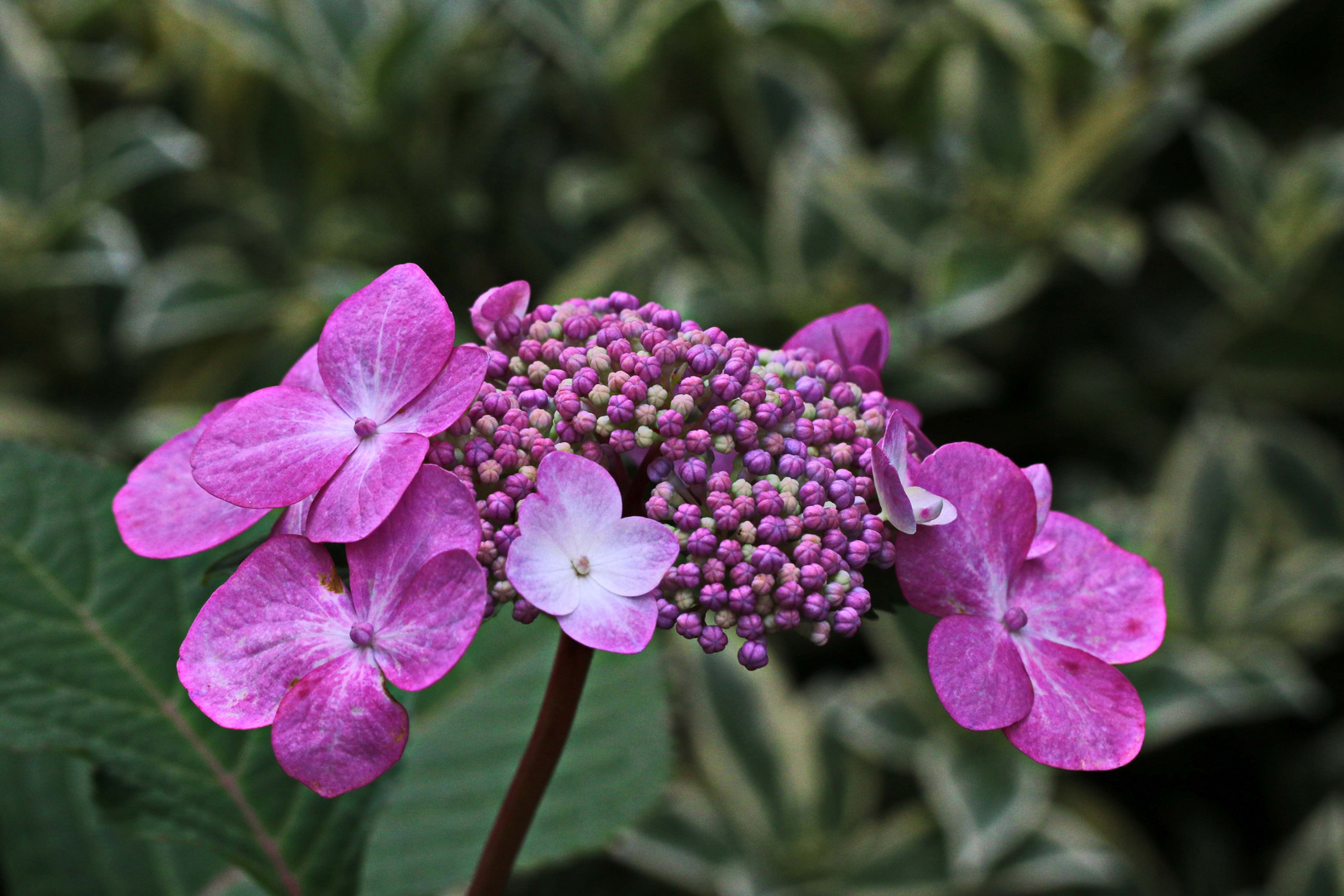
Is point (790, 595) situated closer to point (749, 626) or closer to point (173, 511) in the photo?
point (749, 626)

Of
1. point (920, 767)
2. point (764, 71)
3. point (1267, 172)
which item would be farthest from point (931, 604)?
point (1267, 172)

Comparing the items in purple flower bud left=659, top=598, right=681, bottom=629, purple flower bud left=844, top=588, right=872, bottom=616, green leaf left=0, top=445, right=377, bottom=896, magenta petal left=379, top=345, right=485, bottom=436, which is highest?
magenta petal left=379, top=345, right=485, bottom=436

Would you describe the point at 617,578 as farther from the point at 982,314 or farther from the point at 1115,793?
the point at 1115,793

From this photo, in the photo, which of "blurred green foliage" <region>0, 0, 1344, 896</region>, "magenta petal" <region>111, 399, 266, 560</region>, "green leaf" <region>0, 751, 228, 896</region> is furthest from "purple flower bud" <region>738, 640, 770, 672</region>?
"blurred green foliage" <region>0, 0, 1344, 896</region>

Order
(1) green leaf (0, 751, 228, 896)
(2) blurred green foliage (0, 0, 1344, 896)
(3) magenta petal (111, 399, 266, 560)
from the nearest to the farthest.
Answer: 1. (3) magenta petal (111, 399, 266, 560)
2. (1) green leaf (0, 751, 228, 896)
3. (2) blurred green foliage (0, 0, 1344, 896)

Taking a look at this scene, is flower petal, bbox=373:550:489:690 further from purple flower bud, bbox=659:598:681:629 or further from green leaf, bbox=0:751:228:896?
green leaf, bbox=0:751:228:896

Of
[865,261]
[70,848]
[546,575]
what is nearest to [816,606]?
[546,575]
